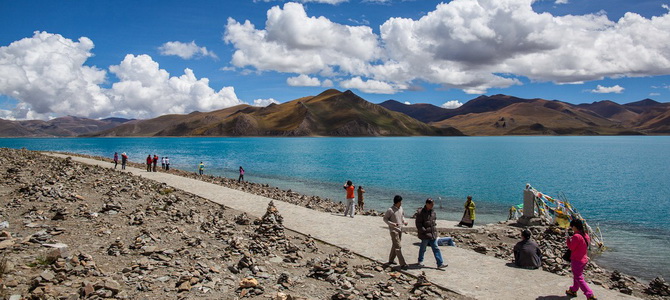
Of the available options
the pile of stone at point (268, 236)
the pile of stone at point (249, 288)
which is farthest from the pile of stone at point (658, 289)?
the pile of stone at point (249, 288)

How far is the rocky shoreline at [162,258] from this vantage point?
8859mm

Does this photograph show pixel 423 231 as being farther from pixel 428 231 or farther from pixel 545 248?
pixel 545 248

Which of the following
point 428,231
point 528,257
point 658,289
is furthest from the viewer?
point 658,289

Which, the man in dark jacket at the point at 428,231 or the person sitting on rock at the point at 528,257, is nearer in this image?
the man in dark jacket at the point at 428,231

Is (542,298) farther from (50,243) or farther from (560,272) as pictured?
(50,243)

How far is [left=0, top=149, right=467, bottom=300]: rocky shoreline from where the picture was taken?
8.86 m

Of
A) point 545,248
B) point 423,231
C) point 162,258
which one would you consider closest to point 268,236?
point 162,258

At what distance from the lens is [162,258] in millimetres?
10711

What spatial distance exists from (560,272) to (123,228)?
47.5 ft

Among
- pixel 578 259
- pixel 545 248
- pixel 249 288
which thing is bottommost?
pixel 545 248

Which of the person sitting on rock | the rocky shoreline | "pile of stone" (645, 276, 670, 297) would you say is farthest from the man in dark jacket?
"pile of stone" (645, 276, 670, 297)

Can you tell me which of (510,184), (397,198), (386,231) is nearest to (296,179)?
(510,184)

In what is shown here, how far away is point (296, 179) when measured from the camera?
165 feet

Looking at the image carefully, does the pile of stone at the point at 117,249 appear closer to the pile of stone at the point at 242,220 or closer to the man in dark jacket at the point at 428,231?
the pile of stone at the point at 242,220
